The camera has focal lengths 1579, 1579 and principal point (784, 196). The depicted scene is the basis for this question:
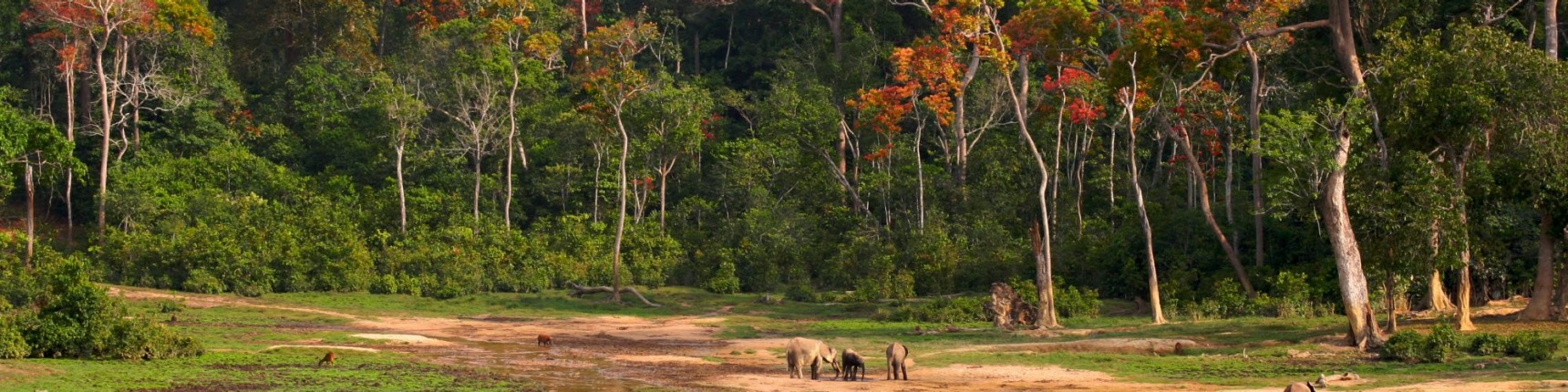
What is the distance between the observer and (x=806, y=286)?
43.3 meters

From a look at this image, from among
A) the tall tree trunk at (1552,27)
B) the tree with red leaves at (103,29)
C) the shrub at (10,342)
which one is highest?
the tree with red leaves at (103,29)

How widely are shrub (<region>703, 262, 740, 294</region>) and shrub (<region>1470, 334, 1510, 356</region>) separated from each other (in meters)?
24.5

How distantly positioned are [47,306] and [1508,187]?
77.9 feet

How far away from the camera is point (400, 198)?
47375mm

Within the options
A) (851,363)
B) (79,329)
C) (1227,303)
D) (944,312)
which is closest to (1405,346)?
(851,363)

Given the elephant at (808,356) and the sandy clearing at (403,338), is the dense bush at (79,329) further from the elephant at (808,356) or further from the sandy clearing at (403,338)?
the elephant at (808,356)

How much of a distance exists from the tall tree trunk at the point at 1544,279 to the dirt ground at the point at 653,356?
5.84 metres

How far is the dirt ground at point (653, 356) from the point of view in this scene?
75.6ft

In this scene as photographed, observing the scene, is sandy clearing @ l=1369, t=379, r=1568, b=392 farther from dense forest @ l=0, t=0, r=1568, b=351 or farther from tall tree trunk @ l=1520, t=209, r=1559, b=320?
dense forest @ l=0, t=0, r=1568, b=351

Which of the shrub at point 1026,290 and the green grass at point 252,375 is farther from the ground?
the shrub at point 1026,290

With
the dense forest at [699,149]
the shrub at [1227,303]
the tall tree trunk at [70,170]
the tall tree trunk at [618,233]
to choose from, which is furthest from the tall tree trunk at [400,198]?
the shrub at [1227,303]

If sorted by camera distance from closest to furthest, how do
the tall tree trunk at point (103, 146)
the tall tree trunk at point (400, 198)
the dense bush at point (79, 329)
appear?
the dense bush at point (79, 329) → the tall tree trunk at point (103, 146) → the tall tree trunk at point (400, 198)

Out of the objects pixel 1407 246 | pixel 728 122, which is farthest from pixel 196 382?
pixel 728 122

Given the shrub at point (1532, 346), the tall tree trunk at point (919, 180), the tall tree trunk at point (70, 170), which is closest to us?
the shrub at point (1532, 346)
